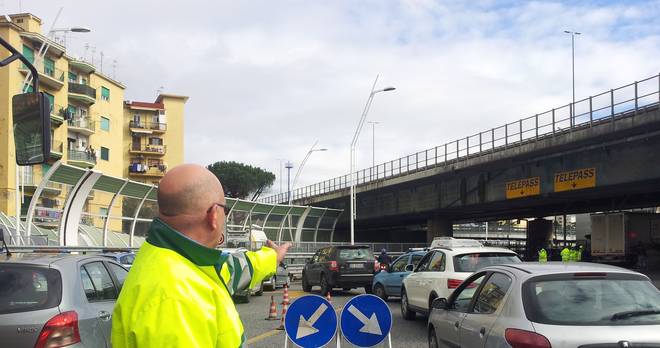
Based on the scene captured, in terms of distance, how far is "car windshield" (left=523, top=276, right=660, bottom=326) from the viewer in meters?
5.32

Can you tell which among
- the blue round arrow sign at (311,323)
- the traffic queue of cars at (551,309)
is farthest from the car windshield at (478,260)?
the blue round arrow sign at (311,323)

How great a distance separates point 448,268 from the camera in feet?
38.9

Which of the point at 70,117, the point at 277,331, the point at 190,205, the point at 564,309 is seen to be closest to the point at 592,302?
the point at 564,309

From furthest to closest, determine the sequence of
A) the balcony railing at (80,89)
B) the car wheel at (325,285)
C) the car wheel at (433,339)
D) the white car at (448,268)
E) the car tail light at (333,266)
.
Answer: the balcony railing at (80,89)
the car wheel at (325,285)
the car tail light at (333,266)
the white car at (448,268)
the car wheel at (433,339)

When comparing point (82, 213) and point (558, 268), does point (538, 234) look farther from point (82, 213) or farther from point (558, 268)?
point (558, 268)

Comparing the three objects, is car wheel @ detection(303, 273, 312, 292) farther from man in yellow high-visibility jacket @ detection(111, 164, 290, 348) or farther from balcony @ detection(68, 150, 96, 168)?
balcony @ detection(68, 150, 96, 168)

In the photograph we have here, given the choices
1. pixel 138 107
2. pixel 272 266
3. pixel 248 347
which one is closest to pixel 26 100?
pixel 272 266

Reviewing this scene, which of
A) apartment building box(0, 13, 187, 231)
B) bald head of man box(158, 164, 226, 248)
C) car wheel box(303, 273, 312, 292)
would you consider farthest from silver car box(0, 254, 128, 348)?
apartment building box(0, 13, 187, 231)

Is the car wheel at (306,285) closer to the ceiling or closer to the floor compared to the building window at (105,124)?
closer to the floor

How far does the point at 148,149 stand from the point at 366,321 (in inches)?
3209

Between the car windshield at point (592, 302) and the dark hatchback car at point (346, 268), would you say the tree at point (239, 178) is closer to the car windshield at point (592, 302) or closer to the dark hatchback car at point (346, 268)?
the dark hatchback car at point (346, 268)

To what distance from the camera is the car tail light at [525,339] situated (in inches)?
202

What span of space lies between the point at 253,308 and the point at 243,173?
266 ft

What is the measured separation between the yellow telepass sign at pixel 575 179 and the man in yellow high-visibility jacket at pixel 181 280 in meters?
29.5
